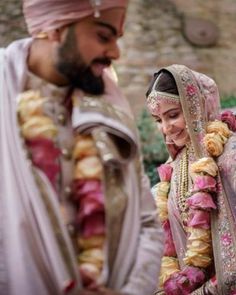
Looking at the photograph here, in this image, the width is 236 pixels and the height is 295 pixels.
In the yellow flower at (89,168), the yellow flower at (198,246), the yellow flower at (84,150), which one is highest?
the yellow flower at (84,150)

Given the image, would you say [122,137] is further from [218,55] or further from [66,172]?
[218,55]

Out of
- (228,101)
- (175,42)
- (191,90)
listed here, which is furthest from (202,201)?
(175,42)

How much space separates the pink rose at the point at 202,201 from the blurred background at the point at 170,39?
6540 millimetres

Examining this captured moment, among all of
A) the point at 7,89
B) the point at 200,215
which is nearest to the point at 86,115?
the point at 7,89

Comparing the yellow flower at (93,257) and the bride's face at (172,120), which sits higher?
the yellow flower at (93,257)

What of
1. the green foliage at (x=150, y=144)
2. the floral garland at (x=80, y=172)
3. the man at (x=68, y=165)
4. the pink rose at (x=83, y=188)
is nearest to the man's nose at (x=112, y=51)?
the man at (x=68, y=165)

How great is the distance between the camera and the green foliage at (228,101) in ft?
33.6

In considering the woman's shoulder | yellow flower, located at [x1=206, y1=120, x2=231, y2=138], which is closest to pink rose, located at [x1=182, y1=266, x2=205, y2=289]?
the woman's shoulder

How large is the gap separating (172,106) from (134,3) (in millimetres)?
7236

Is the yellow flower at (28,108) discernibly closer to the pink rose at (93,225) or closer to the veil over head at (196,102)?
the pink rose at (93,225)

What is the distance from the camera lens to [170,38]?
11.1m

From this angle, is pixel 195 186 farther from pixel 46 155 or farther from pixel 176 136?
pixel 46 155

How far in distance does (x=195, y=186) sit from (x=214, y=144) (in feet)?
0.65

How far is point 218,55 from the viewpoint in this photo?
11.4 meters
